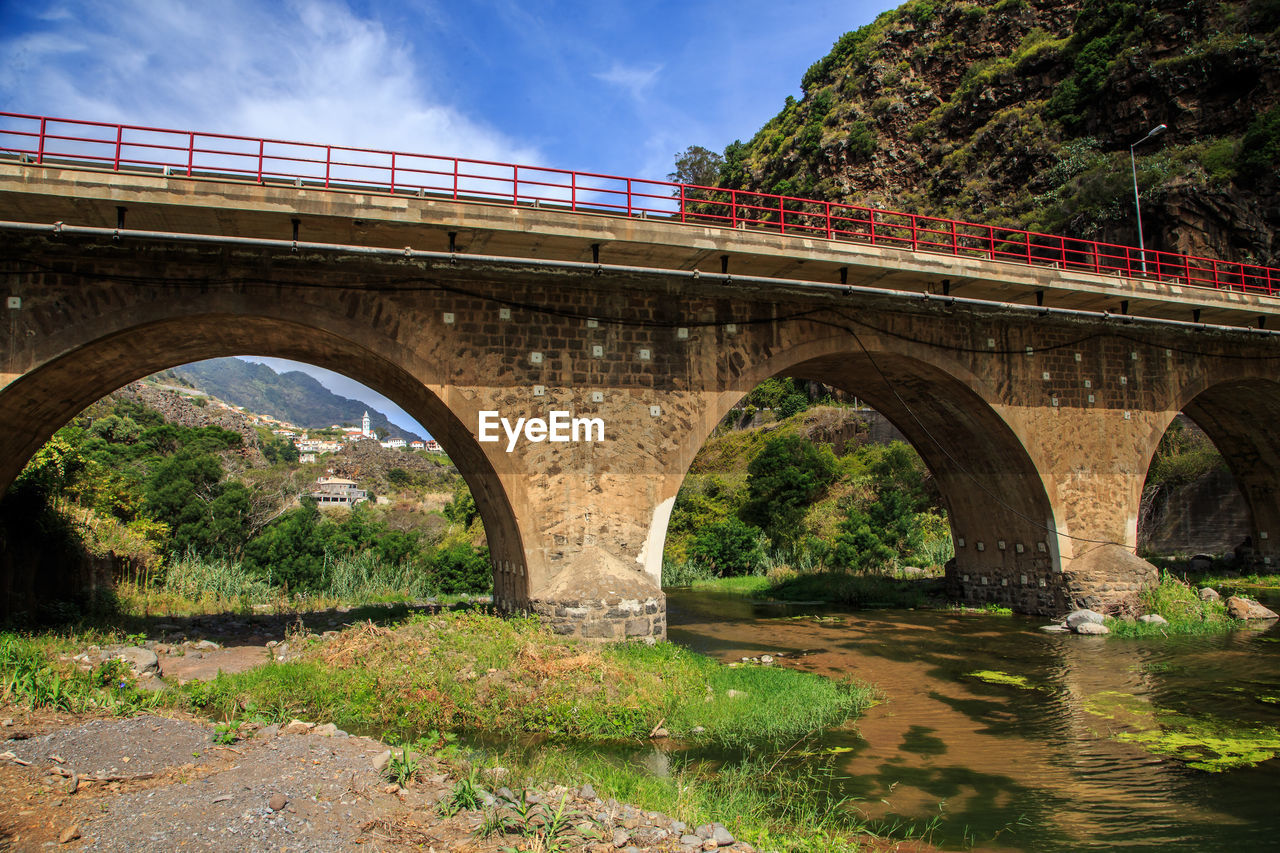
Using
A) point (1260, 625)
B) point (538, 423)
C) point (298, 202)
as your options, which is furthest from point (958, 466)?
point (298, 202)

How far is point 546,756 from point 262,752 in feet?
9.16

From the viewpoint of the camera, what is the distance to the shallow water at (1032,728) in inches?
273

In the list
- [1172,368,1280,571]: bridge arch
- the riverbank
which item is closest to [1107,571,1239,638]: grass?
[1172,368,1280,571]: bridge arch

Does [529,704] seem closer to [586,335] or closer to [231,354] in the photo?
[586,335]

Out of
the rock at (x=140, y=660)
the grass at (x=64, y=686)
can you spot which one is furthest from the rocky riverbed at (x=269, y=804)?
the rock at (x=140, y=660)

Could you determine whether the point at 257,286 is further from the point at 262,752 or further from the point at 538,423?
the point at 262,752

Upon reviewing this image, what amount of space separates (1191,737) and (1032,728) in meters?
1.72

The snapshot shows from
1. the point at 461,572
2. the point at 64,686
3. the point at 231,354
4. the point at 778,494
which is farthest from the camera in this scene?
the point at 778,494

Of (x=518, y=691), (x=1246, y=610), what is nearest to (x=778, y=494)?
(x=1246, y=610)

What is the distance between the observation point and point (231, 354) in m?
14.7

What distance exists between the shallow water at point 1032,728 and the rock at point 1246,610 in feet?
4.03

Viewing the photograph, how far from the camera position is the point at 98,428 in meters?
38.4

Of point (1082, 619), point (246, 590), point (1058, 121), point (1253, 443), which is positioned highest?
point (1058, 121)

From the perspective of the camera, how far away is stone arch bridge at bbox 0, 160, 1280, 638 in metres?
11.3
